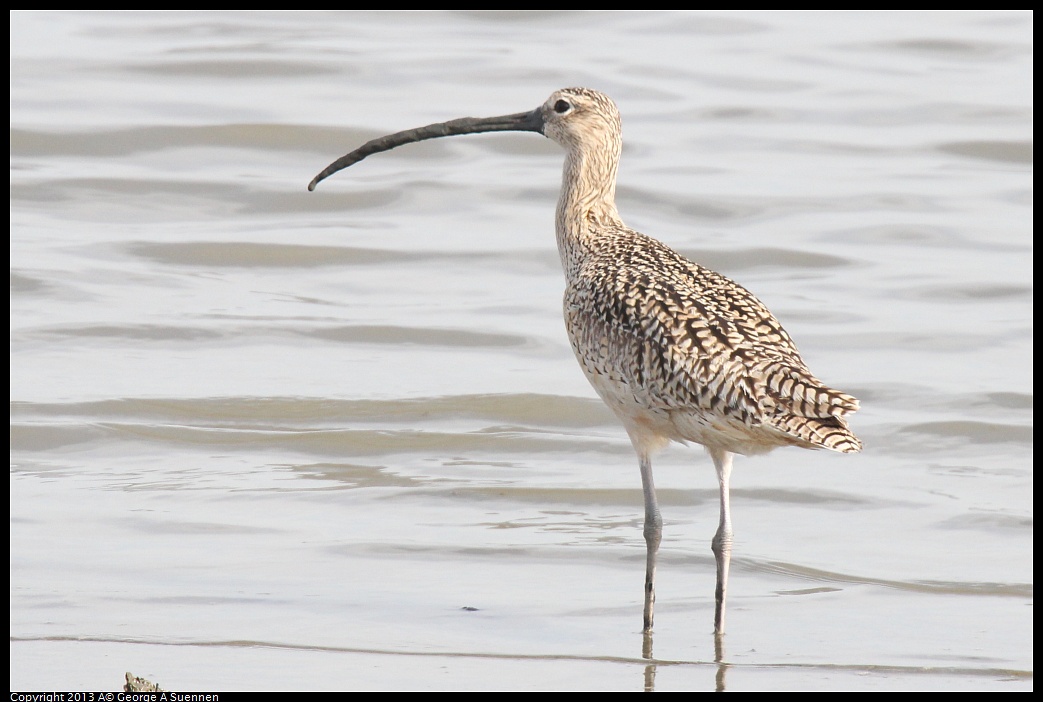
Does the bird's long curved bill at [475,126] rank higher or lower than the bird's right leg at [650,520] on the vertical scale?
higher

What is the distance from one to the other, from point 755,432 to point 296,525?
265 centimetres

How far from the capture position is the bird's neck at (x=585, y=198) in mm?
7523

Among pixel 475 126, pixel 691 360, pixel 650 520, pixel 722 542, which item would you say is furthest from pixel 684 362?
pixel 475 126

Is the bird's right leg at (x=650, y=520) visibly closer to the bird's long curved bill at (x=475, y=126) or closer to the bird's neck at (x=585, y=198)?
the bird's neck at (x=585, y=198)

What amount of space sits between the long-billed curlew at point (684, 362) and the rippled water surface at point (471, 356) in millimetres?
727

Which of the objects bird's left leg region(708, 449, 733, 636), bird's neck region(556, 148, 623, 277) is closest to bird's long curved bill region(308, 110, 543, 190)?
bird's neck region(556, 148, 623, 277)

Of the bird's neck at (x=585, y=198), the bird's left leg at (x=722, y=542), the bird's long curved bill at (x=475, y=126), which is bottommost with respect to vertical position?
the bird's left leg at (x=722, y=542)

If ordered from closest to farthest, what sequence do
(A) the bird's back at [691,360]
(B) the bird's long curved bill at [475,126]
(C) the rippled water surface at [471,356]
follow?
1. (A) the bird's back at [691,360]
2. (C) the rippled water surface at [471,356]
3. (B) the bird's long curved bill at [475,126]

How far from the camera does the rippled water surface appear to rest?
6.35 m

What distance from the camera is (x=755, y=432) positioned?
605cm

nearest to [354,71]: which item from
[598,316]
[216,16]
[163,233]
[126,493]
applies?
[216,16]

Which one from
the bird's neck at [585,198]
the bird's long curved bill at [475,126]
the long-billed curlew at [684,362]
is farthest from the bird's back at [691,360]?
the bird's long curved bill at [475,126]

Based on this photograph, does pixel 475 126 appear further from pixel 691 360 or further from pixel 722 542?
pixel 722 542

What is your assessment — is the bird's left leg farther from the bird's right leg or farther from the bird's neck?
the bird's neck
